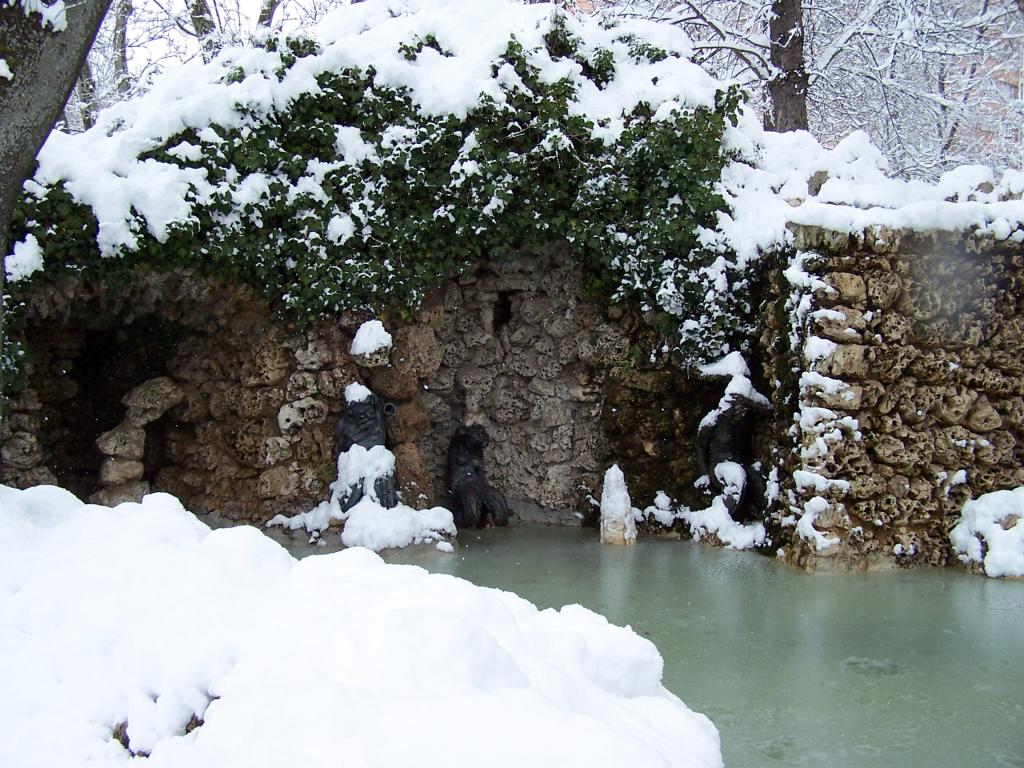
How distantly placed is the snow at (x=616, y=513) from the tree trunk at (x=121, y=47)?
385 inches

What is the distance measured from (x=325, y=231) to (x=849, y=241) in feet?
13.0

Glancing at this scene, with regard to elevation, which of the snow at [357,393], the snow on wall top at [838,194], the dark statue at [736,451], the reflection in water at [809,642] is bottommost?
the reflection in water at [809,642]

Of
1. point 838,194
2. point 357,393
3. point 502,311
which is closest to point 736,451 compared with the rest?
point 838,194

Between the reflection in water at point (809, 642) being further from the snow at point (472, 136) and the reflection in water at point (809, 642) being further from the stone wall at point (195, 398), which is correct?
the snow at point (472, 136)

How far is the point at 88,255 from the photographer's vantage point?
659cm

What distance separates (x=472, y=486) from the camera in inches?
317

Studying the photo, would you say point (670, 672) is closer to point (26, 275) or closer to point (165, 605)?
point (165, 605)

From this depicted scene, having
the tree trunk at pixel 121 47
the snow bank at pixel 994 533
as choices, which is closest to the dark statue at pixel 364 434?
the snow bank at pixel 994 533

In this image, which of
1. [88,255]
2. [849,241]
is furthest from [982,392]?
[88,255]

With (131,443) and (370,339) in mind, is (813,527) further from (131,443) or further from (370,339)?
(131,443)

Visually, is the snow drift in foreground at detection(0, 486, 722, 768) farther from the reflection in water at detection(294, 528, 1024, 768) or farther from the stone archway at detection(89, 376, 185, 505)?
the stone archway at detection(89, 376, 185, 505)

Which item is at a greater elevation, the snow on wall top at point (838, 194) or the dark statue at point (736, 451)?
the snow on wall top at point (838, 194)

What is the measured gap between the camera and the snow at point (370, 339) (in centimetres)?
707

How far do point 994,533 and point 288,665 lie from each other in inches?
226
